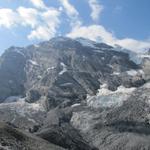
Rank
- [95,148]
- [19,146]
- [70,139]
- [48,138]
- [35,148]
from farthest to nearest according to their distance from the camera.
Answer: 1. [95,148]
2. [70,139]
3. [48,138]
4. [35,148]
5. [19,146]

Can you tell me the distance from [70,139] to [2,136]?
7641 centimetres

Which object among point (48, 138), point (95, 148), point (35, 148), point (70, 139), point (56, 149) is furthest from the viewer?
point (95, 148)

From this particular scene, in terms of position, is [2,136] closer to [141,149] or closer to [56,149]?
[56,149]

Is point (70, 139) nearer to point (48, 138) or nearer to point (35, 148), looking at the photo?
point (48, 138)

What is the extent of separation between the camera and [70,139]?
17188 cm

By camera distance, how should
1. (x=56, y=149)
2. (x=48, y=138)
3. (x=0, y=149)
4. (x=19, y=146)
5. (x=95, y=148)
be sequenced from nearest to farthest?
(x=0, y=149) < (x=19, y=146) < (x=56, y=149) < (x=48, y=138) < (x=95, y=148)

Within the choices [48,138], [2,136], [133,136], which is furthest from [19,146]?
[133,136]

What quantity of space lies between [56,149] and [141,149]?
76550 millimetres

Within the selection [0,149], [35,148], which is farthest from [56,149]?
[0,149]

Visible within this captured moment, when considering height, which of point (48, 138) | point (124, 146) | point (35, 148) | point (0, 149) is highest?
point (124, 146)

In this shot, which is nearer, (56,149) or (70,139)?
(56,149)

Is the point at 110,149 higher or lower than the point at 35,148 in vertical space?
higher

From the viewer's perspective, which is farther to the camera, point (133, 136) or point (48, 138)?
point (133, 136)

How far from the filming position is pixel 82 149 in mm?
166750
